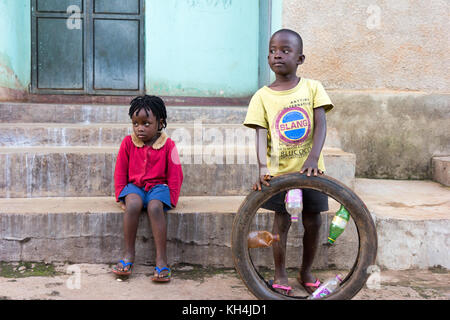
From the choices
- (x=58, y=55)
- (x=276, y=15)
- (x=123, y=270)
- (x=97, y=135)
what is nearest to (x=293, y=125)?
(x=123, y=270)

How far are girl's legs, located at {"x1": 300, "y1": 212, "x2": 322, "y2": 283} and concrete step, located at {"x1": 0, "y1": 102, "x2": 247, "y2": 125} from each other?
2.11 m

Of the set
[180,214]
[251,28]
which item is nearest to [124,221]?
[180,214]

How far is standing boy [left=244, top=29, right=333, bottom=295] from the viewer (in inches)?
85.7

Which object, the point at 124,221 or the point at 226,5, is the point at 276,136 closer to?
the point at 124,221

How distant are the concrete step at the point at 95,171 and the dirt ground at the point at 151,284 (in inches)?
24.4

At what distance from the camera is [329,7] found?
13.4 ft

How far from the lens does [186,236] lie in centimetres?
271

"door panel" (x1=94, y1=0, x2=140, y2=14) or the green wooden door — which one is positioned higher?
"door panel" (x1=94, y1=0, x2=140, y2=14)

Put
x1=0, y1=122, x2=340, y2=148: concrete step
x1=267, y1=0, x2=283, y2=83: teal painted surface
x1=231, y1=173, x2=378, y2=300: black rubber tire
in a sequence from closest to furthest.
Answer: x1=231, y1=173, x2=378, y2=300: black rubber tire < x1=0, y1=122, x2=340, y2=148: concrete step < x1=267, y1=0, x2=283, y2=83: teal painted surface

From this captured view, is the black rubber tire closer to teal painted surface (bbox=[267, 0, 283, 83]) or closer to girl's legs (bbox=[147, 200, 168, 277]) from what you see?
girl's legs (bbox=[147, 200, 168, 277])

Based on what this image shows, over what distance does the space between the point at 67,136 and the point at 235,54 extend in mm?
2688

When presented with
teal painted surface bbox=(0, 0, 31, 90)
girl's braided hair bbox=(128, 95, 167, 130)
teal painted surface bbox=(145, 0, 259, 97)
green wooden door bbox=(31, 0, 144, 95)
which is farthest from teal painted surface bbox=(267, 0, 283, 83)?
teal painted surface bbox=(0, 0, 31, 90)
